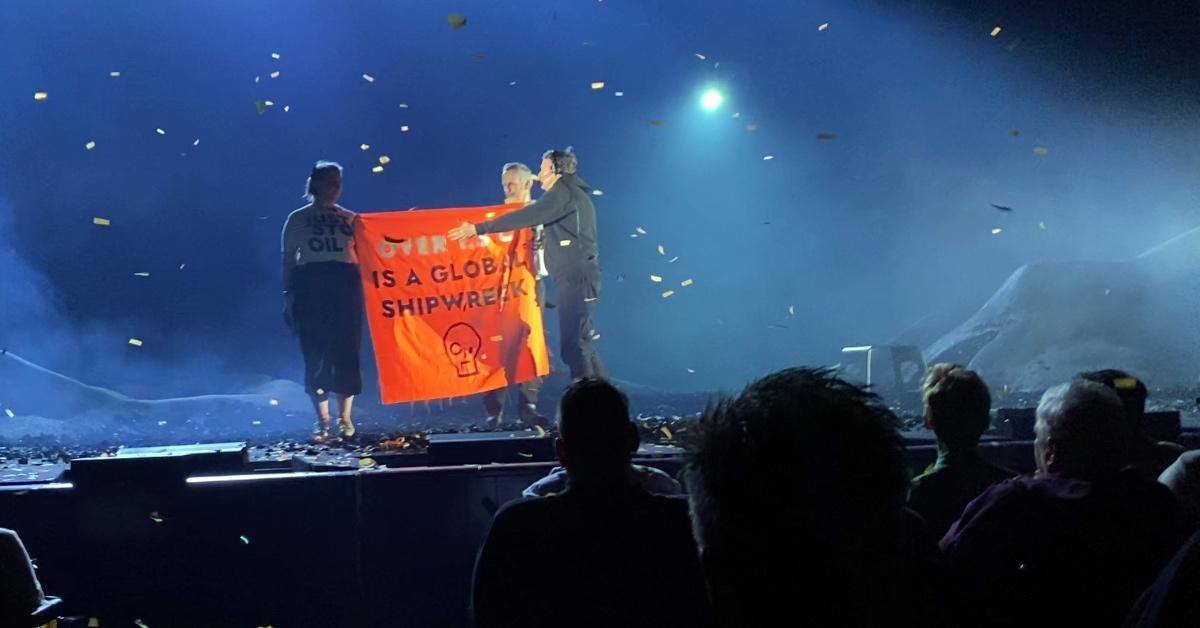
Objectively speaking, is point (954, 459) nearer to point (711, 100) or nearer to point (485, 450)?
point (485, 450)

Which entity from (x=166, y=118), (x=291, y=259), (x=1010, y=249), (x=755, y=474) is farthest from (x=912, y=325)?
(x=755, y=474)

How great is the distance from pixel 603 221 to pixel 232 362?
20.1ft

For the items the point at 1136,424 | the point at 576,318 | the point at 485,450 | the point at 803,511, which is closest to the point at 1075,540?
the point at 1136,424

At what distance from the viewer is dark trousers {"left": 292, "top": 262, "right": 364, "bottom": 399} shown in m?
7.79

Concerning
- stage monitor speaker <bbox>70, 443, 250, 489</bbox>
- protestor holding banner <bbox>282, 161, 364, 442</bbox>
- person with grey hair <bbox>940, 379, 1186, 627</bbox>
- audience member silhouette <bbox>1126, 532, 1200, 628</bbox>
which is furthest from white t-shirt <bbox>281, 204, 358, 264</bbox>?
audience member silhouette <bbox>1126, 532, 1200, 628</bbox>

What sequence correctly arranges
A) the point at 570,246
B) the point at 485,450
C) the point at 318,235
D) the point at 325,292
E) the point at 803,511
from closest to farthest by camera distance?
1. the point at 803,511
2. the point at 485,450
3. the point at 318,235
4. the point at 325,292
5. the point at 570,246

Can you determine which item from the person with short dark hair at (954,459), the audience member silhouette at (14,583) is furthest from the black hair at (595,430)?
the audience member silhouette at (14,583)

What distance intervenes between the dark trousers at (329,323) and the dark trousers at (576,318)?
5.67ft

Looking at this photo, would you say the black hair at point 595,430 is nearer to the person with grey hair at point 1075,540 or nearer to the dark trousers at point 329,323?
the person with grey hair at point 1075,540

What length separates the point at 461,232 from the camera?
7.93 meters

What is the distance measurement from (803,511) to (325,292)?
7.41 m

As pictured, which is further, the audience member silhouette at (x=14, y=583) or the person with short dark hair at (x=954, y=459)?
the audience member silhouette at (x=14, y=583)

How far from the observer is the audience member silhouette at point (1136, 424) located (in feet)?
9.84

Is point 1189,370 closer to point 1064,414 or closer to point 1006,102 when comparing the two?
point 1006,102
